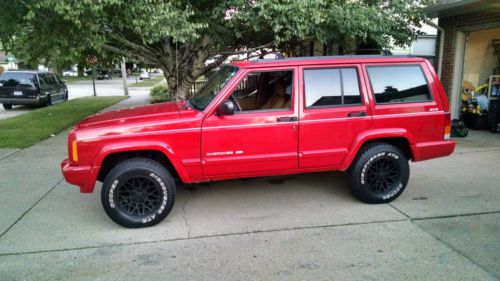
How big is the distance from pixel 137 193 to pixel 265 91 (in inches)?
80.3

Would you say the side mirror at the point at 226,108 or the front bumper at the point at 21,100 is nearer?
the side mirror at the point at 226,108

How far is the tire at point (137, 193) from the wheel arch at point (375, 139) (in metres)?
2.15

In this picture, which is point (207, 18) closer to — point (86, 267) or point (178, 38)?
point (178, 38)

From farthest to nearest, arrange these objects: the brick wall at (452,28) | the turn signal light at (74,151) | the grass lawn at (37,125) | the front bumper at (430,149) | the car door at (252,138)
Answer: the grass lawn at (37,125)
the brick wall at (452,28)
the front bumper at (430,149)
the car door at (252,138)
the turn signal light at (74,151)

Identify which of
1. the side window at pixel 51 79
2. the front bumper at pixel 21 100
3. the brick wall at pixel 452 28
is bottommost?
the front bumper at pixel 21 100

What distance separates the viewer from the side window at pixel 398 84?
16.0ft

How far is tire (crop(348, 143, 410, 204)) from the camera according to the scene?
4.90 m

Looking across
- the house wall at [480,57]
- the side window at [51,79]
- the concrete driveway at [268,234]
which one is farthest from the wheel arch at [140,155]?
the side window at [51,79]

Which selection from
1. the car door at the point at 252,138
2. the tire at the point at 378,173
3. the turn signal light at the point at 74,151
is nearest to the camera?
the turn signal light at the point at 74,151

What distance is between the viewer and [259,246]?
395 centimetres

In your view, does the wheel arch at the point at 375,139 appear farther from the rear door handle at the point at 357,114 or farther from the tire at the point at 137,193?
the tire at the point at 137,193

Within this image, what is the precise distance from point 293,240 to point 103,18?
215 inches

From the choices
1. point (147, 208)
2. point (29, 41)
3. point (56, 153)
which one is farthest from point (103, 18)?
point (147, 208)

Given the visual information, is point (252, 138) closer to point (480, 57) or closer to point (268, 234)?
point (268, 234)
